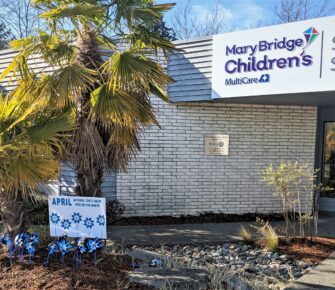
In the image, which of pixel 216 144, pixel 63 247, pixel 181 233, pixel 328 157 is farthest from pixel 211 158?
pixel 63 247

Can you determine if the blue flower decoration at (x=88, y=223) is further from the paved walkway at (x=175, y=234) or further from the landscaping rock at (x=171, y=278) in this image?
the paved walkway at (x=175, y=234)

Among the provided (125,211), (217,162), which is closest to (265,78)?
(217,162)

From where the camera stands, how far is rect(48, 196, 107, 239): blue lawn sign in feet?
17.0

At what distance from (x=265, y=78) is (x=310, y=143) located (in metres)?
3.58

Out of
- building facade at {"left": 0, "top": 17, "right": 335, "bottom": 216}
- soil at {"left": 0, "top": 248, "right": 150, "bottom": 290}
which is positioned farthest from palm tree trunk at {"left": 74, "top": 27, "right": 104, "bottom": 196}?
building facade at {"left": 0, "top": 17, "right": 335, "bottom": 216}

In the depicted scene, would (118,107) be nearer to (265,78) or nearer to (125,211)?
(265,78)

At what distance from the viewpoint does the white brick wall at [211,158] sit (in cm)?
1023

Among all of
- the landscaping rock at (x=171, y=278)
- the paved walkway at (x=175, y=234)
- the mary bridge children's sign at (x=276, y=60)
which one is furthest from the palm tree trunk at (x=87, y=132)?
the mary bridge children's sign at (x=276, y=60)

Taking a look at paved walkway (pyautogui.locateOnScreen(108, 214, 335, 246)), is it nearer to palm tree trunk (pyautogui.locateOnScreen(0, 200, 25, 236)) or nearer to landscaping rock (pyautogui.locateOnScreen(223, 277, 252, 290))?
palm tree trunk (pyautogui.locateOnScreen(0, 200, 25, 236))

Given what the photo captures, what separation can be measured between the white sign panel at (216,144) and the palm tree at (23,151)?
552 cm

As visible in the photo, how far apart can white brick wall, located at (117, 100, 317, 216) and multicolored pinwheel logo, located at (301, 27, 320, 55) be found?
10.0 ft

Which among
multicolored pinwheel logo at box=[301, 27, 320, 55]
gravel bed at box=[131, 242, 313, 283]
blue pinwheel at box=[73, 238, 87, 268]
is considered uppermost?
multicolored pinwheel logo at box=[301, 27, 320, 55]

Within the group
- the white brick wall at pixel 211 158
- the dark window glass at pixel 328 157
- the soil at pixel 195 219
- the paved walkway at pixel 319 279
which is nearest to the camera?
the paved walkway at pixel 319 279

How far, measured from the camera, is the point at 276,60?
8.41 meters
